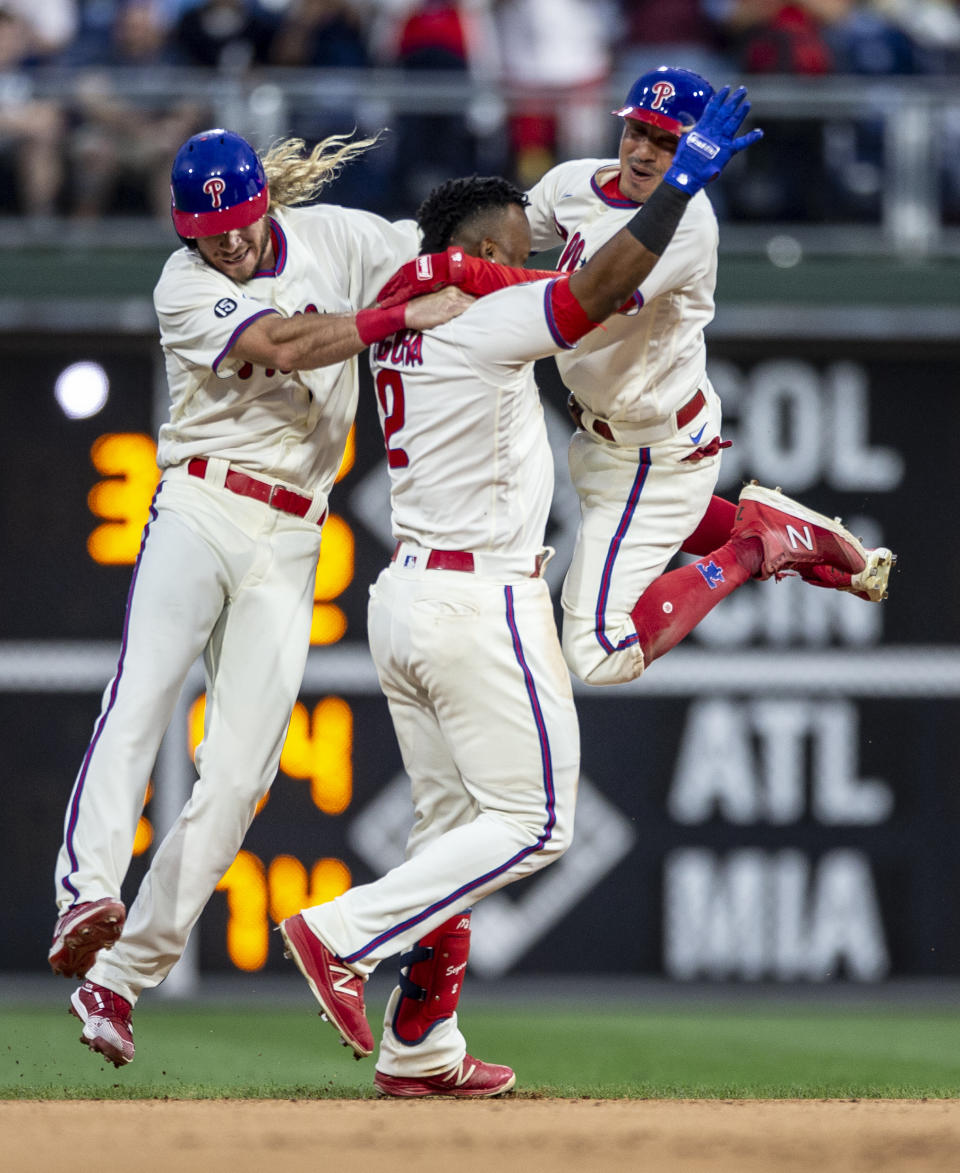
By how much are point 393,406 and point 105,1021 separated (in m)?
1.63

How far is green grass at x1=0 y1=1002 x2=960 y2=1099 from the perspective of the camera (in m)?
5.39

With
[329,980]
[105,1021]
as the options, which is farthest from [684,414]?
[105,1021]

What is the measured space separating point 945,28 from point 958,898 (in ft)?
12.5

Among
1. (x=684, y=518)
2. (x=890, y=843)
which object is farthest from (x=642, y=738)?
(x=684, y=518)

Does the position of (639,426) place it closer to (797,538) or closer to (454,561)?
(797,538)

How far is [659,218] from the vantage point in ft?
13.9

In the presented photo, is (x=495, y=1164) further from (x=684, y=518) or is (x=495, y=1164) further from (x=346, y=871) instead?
(x=346, y=871)

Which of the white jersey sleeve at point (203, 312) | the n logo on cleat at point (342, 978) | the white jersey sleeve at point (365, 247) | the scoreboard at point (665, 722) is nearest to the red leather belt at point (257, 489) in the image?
the white jersey sleeve at point (203, 312)

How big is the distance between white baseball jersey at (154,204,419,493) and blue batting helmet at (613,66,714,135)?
926 mm

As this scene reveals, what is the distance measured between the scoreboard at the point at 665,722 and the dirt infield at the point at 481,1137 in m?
2.61

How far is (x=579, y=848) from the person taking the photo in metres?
7.31

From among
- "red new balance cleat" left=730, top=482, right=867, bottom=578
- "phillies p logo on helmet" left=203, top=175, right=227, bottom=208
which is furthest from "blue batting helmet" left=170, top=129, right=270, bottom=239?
"red new balance cleat" left=730, top=482, right=867, bottom=578

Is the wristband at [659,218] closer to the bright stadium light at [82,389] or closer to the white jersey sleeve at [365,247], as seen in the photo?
the white jersey sleeve at [365,247]

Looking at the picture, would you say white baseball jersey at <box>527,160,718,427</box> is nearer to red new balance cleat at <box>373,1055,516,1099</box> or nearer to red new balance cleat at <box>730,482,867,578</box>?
red new balance cleat at <box>730,482,867,578</box>
